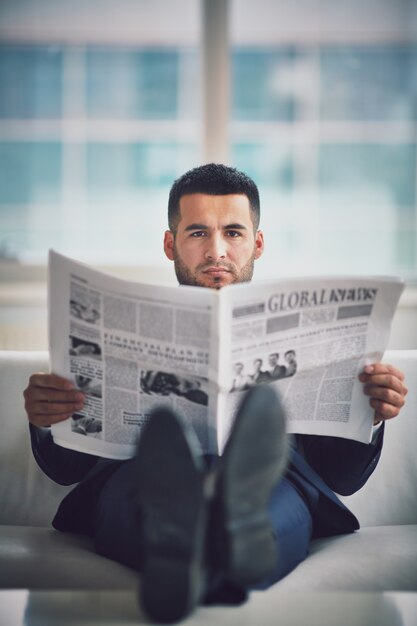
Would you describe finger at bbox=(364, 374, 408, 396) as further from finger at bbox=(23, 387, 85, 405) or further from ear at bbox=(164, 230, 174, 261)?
ear at bbox=(164, 230, 174, 261)

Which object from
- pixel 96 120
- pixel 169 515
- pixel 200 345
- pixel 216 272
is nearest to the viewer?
pixel 169 515

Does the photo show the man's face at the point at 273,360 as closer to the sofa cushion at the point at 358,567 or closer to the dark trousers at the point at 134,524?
the dark trousers at the point at 134,524

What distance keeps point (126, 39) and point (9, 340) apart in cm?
227

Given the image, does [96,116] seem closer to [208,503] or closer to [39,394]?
[39,394]

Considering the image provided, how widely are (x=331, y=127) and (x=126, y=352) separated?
9.75ft

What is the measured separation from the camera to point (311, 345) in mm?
978

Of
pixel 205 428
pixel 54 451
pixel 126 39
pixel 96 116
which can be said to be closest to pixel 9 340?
pixel 54 451

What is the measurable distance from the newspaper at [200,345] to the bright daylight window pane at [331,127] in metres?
2.31

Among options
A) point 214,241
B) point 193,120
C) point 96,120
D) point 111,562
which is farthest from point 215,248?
point 193,120

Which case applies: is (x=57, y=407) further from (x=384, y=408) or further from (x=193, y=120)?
(x=193, y=120)

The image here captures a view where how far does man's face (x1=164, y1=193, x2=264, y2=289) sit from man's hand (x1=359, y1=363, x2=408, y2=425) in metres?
0.38

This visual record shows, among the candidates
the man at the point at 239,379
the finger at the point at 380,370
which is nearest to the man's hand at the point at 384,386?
the finger at the point at 380,370

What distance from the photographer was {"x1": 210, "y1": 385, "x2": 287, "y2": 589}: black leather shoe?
698 millimetres

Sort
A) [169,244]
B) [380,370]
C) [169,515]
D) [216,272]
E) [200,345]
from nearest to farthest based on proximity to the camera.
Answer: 1. [169,515]
2. [200,345]
3. [380,370]
4. [216,272]
5. [169,244]
